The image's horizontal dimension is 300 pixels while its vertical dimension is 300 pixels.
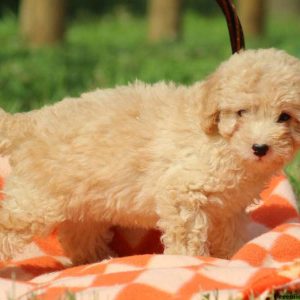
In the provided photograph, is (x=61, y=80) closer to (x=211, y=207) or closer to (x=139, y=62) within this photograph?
(x=139, y=62)

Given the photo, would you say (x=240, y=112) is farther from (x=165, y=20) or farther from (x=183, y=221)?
(x=165, y=20)

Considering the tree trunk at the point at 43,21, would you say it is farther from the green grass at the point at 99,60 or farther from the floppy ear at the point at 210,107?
the floppy ear at the point at 210,107

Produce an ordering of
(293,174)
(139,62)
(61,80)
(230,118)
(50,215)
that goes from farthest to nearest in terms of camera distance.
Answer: (139,62) < (61,80) < (293,174) < (50,215) < (230,118)

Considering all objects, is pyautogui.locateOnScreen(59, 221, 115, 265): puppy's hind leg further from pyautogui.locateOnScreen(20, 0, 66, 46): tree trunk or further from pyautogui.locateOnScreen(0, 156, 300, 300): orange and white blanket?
pyautogui.locateOnScreen(20, 0, 66, 46): tree trunk

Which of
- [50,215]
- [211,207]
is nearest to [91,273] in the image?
[50,215]

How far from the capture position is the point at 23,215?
4.32m

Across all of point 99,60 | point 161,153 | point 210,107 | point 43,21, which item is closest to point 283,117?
point 210,107

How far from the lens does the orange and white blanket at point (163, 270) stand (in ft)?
12.0

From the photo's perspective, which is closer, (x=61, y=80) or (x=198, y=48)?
(x=61, y=80)

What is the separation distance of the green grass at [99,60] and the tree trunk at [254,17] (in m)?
0.59

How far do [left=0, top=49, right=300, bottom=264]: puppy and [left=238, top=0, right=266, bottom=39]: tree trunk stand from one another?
513 inches

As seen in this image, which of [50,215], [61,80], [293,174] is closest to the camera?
[50,215]

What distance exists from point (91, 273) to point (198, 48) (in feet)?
33.3

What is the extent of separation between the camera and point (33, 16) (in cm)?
1344
